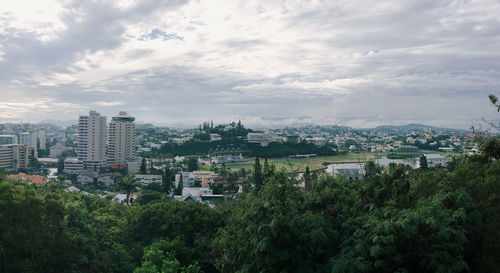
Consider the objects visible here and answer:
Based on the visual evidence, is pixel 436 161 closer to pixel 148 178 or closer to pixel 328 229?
pixel 148 178

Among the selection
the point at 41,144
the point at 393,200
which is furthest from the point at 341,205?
the point at 41,144

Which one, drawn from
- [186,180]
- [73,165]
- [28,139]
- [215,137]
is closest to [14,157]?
[73,165]

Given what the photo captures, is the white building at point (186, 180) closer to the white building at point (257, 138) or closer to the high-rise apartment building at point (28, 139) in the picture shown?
the white building at point (257, 138)

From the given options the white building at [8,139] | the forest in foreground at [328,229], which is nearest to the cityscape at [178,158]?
the white building at [8,139]

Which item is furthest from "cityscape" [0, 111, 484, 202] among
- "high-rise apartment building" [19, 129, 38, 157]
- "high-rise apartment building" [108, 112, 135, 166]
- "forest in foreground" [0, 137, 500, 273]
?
"forest in foreground" [0, 137, 500, 273]

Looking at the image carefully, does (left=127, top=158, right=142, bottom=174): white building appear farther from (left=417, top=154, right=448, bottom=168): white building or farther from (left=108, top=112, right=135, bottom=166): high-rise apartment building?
(left=417, top=154, right=448, bottom=168): white building
